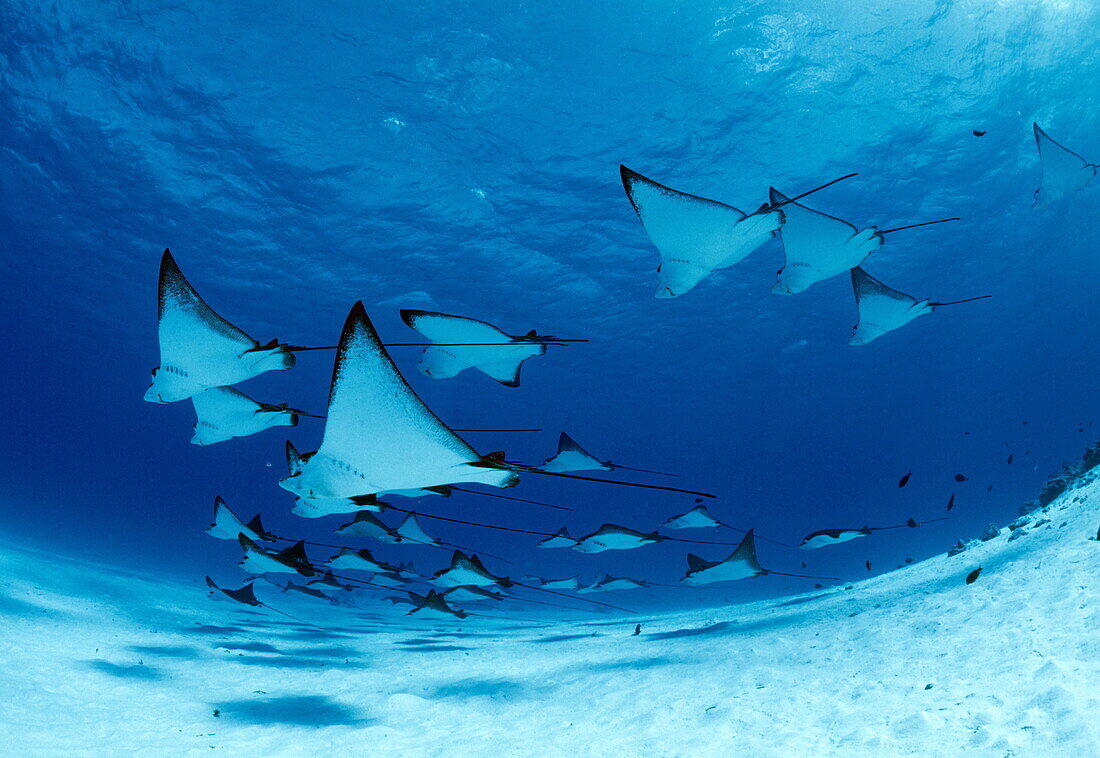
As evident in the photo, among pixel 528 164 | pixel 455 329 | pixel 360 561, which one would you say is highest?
pixel 528 164

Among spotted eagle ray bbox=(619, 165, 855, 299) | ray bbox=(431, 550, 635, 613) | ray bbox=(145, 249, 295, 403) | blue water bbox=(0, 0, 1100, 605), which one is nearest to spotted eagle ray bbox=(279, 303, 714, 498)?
ray bbox=(145, 249, 295, 403)

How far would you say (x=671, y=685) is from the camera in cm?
459

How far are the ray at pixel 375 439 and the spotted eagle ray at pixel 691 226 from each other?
6.95ft

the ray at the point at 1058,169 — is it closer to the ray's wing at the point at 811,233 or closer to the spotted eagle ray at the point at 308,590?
the ray's wing at the point at 811,233

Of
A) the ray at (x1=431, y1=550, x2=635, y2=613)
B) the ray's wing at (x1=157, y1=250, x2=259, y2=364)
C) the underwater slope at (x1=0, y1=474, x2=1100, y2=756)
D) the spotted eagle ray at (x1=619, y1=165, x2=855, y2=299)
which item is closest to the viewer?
the underwater slope at (x1=0, y1=474, x2=1100, y2=756)

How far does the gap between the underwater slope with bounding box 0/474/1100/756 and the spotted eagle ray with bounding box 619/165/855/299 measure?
3068 mm

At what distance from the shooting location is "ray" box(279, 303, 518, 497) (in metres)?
2.08

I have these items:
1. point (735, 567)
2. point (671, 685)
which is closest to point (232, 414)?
point (671, 685)

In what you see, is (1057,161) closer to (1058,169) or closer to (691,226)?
(1058,169)

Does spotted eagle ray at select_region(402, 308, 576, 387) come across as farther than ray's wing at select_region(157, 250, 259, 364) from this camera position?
Yes

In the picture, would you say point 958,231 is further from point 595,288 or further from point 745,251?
point 745,251

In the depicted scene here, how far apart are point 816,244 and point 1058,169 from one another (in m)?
5.06

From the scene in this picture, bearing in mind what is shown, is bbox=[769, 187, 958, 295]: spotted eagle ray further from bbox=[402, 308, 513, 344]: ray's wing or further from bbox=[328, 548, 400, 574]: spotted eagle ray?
bbox=[328, 548, 400, 574]: spotted eagle ray

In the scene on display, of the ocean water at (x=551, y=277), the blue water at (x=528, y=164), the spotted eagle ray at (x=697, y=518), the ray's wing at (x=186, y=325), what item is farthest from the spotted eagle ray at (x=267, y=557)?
the blue water at (x=528, y=164)
